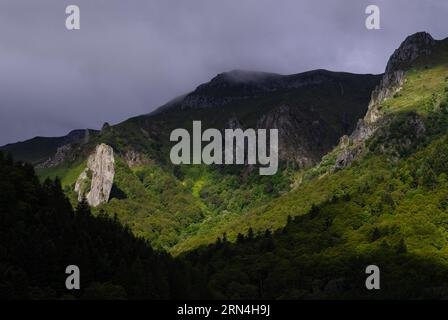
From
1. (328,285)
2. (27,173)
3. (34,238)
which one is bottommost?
(328,285)

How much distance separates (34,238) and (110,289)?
19.9 metres

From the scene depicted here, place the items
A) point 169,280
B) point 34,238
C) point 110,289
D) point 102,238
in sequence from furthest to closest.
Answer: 1. point 102,238
2. point 169,280
3. point 34,238
4. point 110,289

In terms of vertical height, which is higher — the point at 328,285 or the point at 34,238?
the point at 34,238

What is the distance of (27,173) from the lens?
167625 millimetres

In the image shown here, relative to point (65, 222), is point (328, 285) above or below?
below

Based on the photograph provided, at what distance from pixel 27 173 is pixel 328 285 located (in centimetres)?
8925
